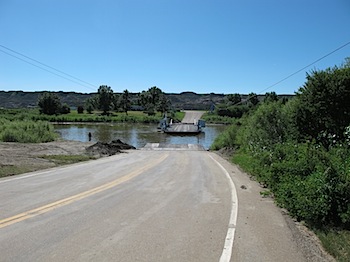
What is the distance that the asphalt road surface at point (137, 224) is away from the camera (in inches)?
200

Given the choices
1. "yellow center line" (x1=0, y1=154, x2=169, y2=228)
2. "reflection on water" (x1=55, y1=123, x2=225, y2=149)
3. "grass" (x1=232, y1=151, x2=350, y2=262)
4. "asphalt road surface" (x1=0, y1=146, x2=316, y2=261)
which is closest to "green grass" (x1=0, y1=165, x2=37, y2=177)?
"asphalt road surface" (x1=0, y1=146, x2=316, y2=261)

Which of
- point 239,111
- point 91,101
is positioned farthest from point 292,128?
point 91,101

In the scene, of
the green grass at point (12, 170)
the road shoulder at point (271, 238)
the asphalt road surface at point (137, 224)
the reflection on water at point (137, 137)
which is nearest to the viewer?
the asphalt road surface at point (137, 224)

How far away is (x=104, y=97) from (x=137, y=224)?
450ft

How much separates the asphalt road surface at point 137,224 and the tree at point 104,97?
132m

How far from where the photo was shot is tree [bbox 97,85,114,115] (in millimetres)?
139712

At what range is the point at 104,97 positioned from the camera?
140m

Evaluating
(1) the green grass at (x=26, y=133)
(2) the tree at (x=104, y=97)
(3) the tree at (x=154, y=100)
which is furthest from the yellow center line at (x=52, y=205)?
(3) the tree at (x=154, y=100)

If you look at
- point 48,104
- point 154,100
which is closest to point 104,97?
point 48,104

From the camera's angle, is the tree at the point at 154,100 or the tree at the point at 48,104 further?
the tree at the point at 154,100

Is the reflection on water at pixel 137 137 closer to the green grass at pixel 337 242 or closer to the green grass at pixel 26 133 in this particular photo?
the green grass at pixel 26 133

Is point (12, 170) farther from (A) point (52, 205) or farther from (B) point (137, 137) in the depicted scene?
(B) point (137, 137)

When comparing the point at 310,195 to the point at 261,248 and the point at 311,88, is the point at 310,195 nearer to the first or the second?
the point at 261,248

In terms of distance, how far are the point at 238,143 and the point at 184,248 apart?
86.3 ft
